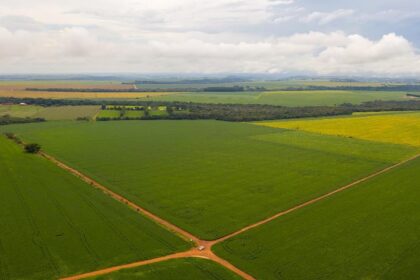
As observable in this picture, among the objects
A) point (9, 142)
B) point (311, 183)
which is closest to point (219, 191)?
point (311, 183)

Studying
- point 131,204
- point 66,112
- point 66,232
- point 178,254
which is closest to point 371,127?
point 131,204

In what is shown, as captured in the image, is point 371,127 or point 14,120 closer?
point 371,127

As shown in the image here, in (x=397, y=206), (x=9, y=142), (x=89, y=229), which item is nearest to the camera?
(x=89, y=229)

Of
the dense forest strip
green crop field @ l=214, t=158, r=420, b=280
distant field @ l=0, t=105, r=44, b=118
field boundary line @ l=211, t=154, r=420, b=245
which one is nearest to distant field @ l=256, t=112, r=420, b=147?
field boundary line @ l=211, t=154, r=420, b=245

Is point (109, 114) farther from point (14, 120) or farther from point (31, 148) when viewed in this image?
point (31, 148)

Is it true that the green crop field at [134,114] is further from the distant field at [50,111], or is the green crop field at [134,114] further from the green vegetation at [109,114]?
the distant field at [50,111]

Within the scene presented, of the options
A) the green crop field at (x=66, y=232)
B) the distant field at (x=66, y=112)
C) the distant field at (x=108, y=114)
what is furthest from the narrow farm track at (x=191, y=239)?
the distant field at (x=66, y=112)

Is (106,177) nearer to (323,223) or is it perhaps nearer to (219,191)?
(219,191)
